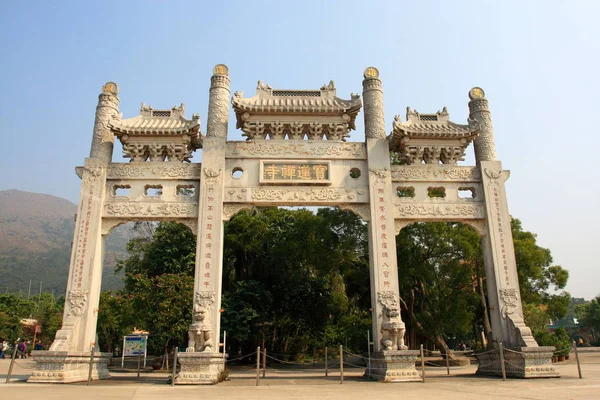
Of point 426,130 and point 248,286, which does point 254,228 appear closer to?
point 248,286

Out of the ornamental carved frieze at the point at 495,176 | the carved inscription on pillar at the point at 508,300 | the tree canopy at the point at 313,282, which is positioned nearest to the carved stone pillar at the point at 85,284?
the tree canopy at the point at 313,282

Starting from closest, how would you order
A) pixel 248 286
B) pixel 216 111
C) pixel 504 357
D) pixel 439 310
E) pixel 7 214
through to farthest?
pixel 504 357 < pixel 216 111 < pixel 439 310 < pixel 248 286 < pixel 7 214

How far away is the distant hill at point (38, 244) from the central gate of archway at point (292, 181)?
145 feet

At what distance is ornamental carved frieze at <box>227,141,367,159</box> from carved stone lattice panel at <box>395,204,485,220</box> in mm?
1575

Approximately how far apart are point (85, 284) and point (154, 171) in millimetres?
2788

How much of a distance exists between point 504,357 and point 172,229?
1218 cm

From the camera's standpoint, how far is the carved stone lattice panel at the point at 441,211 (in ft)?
33.2

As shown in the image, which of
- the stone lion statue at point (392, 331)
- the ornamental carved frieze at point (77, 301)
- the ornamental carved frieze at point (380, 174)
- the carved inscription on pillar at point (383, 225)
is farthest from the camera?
the ornamental carved frieze at point (380, 174)

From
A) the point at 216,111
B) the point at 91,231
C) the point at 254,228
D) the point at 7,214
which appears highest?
the point at 7,214

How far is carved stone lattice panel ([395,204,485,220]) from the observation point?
1012cm

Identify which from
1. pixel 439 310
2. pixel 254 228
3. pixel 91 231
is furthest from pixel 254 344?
pixel 91 231

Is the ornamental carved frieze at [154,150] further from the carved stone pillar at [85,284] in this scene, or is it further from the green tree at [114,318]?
the green tree at [114,318]

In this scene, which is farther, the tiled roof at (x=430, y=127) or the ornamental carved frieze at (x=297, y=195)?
the tiled roof at (x=430, y=127)

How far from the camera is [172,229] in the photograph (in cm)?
1719
